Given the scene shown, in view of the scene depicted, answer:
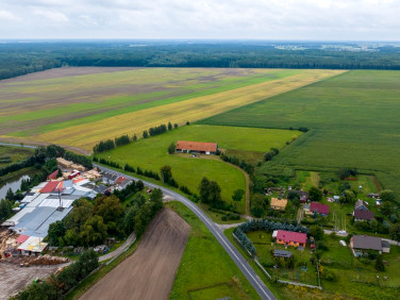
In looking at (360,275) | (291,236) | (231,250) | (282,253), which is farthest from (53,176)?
(360,275)

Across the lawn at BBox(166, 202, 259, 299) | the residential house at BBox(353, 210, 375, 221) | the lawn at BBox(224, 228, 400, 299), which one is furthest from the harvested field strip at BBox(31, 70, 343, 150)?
the residential house at BBox(353, 210, 375, 221)

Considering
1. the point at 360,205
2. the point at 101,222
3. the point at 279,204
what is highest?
the point at 360,205

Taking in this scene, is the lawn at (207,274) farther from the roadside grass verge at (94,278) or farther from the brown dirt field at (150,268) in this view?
the roadside grass verge at (94,278)

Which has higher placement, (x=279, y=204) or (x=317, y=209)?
(x=279, y=204)

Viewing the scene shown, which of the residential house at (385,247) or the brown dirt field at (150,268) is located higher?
the residential house at (385,247)

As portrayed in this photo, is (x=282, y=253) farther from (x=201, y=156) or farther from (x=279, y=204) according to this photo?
(x=201, y=156)

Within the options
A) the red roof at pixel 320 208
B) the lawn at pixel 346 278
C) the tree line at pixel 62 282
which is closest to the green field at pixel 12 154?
the tree line at pixel 62 282

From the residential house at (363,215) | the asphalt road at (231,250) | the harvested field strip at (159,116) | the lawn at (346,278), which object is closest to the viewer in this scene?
the lawn at (346,278)
